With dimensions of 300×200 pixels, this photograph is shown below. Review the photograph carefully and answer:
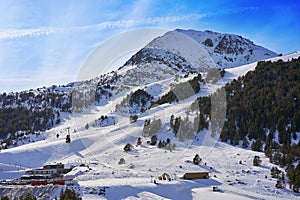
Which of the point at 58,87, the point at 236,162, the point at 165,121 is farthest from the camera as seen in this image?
the point at 58,87

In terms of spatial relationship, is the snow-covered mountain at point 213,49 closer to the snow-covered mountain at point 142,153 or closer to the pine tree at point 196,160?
the snow-covered mountain at point 142,153

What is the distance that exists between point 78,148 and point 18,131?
37448 millimetres

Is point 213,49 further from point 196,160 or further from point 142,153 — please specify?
point 196,160

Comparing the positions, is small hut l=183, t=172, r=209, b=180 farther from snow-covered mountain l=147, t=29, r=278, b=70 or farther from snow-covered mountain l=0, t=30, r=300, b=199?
snow-covered mountain l=147, t=29, r=278, b=70

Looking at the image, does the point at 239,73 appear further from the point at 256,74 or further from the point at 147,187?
the point at 147,187

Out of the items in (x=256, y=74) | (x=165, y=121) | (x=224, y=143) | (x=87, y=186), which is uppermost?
(x=256, y=74)

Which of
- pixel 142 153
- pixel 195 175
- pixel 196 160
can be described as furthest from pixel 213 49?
pixel 195 175

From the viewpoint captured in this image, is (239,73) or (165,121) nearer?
(165,121)

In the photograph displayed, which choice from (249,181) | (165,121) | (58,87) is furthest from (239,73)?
(58,87)

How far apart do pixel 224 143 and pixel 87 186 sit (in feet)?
84.7

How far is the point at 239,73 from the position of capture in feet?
274

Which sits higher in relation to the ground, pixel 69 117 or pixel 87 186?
pixel 69 117

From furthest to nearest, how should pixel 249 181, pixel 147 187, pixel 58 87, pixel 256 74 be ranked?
pixel 58 87
pixel 256 74
pixel 249 181
pixel 147 187

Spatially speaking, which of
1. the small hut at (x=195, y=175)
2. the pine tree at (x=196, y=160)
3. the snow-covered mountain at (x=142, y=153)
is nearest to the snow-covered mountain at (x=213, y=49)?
the snow-covered mountain at (x=142, y=153)
